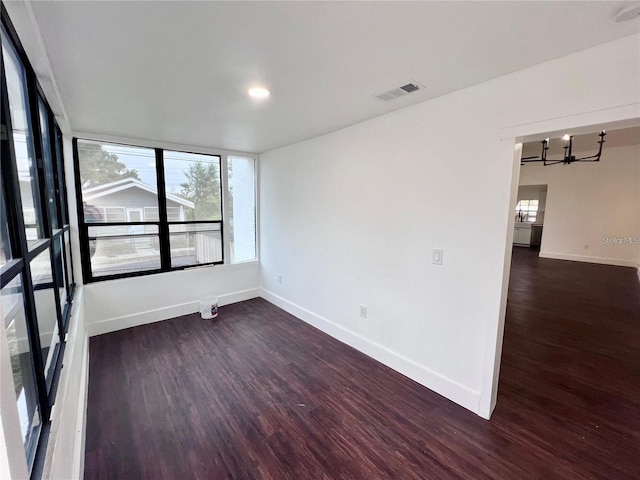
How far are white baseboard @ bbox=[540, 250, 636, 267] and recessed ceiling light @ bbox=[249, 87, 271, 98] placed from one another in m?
9.43

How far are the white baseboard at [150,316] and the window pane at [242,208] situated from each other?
645mm

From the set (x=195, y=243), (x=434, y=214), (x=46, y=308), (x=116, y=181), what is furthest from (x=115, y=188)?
(x=434, y=214)

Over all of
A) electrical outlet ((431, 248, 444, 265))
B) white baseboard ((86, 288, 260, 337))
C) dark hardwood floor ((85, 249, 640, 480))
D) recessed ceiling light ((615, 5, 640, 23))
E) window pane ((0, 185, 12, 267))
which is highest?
recessed ceiling light ((615, 5, 640, 23))

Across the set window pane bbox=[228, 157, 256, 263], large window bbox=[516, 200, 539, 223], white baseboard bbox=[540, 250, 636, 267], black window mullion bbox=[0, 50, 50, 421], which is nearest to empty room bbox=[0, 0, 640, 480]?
black window mullion bbox=[0, 50, 50, 421]

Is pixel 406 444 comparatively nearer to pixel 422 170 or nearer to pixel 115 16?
pixel 422 170

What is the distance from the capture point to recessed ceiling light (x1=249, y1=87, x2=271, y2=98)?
6.83 feet

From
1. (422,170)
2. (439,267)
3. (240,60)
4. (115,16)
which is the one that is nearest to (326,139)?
(422,170)

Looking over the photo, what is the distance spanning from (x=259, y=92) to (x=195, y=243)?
2.82m

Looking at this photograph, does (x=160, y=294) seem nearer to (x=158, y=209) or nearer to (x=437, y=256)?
(x=158, y=209)

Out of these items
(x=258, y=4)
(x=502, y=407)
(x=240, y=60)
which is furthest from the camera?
(x=502, y=407)

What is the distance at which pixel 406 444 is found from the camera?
1.89 meters

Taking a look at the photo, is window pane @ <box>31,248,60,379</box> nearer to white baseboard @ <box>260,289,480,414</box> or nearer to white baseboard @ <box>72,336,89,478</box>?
white baseboard @ <box>72,336,89,478</box>

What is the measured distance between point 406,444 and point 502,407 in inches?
36.7

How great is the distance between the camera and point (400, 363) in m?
2.69
